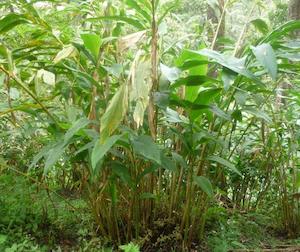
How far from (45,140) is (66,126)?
2.08 feet

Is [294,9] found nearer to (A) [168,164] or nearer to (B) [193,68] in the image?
(B) [193,68]

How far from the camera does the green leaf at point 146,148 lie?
1.16 meters

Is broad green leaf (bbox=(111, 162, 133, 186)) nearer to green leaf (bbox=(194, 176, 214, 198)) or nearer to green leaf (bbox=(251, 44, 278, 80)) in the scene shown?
green leaf (bbox=(194, 176, 214, 198))

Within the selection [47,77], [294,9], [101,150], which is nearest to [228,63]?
[101,150]

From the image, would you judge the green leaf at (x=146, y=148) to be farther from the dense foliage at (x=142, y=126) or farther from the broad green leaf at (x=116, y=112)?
the broad green leaf at (x=116, y=112)

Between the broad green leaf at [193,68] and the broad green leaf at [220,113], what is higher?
the broad green leaf at [193,68]

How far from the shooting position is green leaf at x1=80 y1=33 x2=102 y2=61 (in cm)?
127

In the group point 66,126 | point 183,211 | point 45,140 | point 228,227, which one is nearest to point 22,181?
point 45,140

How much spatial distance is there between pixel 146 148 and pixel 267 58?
1.46 ft

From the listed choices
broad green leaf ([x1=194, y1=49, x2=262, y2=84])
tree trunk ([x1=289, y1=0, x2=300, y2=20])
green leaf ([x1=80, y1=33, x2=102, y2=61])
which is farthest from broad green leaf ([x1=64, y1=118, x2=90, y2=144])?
tree trunk ([x1=289, y1=0, x2=300, y2=20])

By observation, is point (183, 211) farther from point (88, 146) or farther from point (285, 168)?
point (285, 168)

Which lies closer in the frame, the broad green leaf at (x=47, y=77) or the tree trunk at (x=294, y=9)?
the broad green leaf at (x=47, y=77)

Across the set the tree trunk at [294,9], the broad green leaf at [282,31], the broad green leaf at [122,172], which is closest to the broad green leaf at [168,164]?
the broad green leaf at [122,172]

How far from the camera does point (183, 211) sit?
158 centimetres
